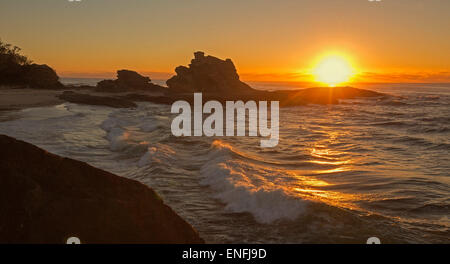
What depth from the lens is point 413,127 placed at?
71.3 feet

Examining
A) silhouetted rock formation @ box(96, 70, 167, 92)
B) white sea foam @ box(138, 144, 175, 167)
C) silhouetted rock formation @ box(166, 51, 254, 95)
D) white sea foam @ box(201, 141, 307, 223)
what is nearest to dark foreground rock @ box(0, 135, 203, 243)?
white sea foam @ box(201, 141, 307, 223)

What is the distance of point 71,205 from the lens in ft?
12.4

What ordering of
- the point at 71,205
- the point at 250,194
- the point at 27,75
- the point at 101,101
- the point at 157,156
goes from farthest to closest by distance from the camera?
the point at 27,75 < the point at 101,101 < the point at 157,156 < the point at 250,194 < the point at 71,205

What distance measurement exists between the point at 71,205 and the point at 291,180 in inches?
247

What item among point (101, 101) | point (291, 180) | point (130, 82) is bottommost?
point (291, 180)

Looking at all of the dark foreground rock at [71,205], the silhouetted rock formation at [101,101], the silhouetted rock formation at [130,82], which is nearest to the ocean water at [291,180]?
the dark foreground rock at [71,205]

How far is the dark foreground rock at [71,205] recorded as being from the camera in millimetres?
3574

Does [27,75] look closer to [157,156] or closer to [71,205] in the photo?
[157,156]

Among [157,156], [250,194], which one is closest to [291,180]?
[250,194]

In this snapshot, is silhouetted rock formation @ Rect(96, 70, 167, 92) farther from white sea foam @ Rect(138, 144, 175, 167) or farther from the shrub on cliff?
white sea foam @ Rect(138, 144, 175, 167)

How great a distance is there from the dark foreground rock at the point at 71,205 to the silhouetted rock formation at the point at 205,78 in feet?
172

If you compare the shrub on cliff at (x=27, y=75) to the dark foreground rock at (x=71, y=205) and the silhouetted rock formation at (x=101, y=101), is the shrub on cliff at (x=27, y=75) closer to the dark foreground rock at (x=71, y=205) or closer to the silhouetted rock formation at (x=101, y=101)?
the silhouetted rock formation at (x=101, y=101)
